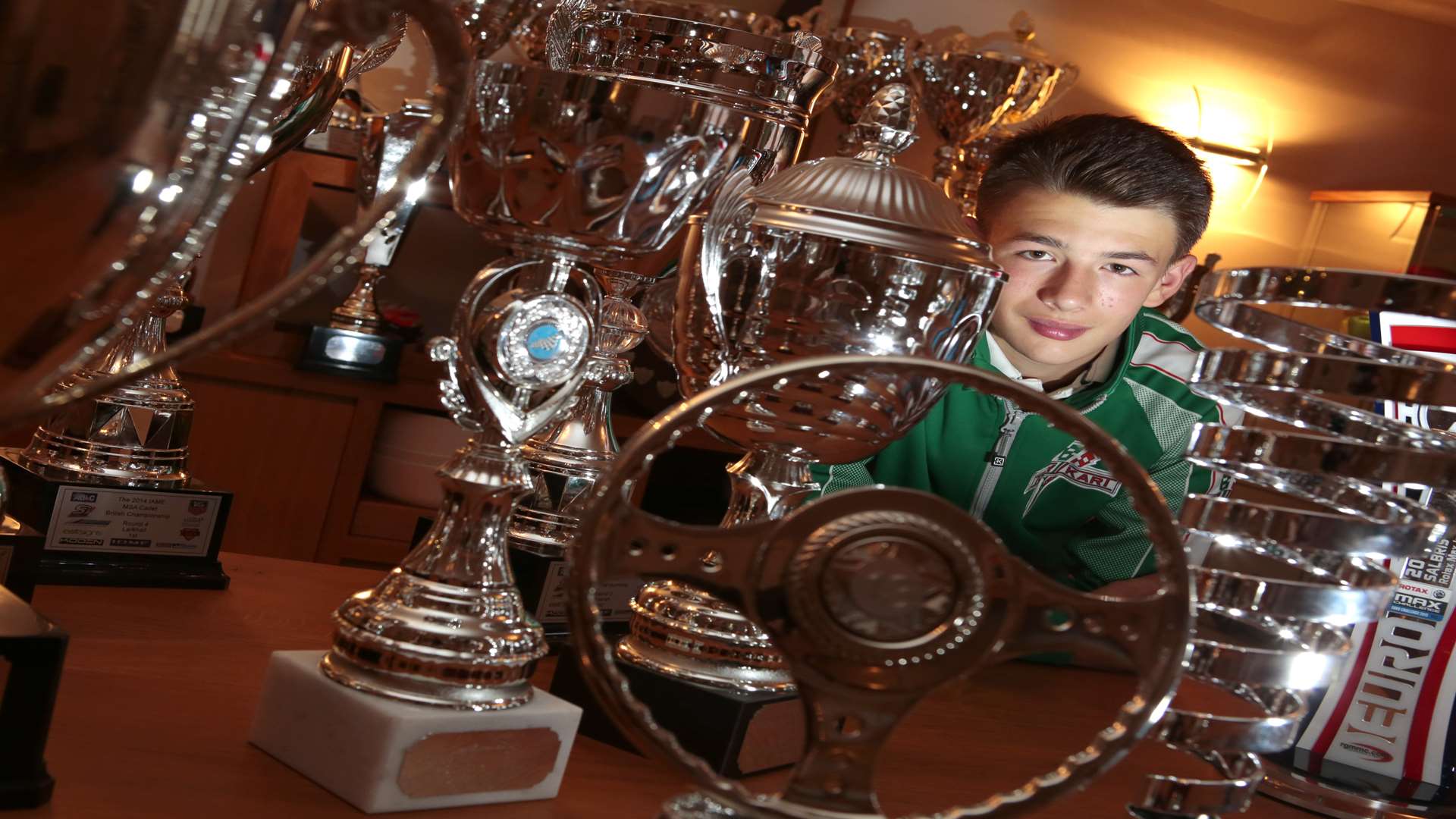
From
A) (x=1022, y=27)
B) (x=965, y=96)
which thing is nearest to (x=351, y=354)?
(x=965, y=96)

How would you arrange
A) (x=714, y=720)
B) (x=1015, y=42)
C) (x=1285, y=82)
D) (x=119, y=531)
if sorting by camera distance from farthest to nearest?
(x=1285, y=82) → (x=1015, y=42) → (x=119, y=531) → (x=714, y=720)

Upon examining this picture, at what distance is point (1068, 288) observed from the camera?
1.34 meters

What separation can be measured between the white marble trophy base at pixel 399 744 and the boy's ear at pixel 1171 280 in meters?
1.23

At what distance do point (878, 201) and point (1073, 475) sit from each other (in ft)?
2.90

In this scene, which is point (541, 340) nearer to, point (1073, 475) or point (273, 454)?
point (1073, 475)

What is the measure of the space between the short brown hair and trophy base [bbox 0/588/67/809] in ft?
3.64

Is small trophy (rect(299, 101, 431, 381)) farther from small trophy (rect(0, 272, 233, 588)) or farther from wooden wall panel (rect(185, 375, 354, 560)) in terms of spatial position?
small trophy (rect(0, 272, 233, 588))

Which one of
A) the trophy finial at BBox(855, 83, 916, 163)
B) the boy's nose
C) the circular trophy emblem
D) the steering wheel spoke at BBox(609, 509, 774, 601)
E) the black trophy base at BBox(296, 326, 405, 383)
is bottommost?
the black trophy base at BBox(296, 326, 405, 383)

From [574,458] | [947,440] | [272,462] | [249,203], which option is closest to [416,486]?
[272,462]

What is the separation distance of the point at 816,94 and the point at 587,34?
0.13 m

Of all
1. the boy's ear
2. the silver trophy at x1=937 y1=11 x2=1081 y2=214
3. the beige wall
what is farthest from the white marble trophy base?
the beige wall

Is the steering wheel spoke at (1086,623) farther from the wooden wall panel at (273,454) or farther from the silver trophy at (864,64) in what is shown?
the wooden wall panel at (273,454)

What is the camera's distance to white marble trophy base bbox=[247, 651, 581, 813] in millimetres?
451

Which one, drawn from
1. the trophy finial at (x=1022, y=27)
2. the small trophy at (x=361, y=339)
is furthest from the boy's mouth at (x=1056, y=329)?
the trophy finial at (x=1022, y=27)
